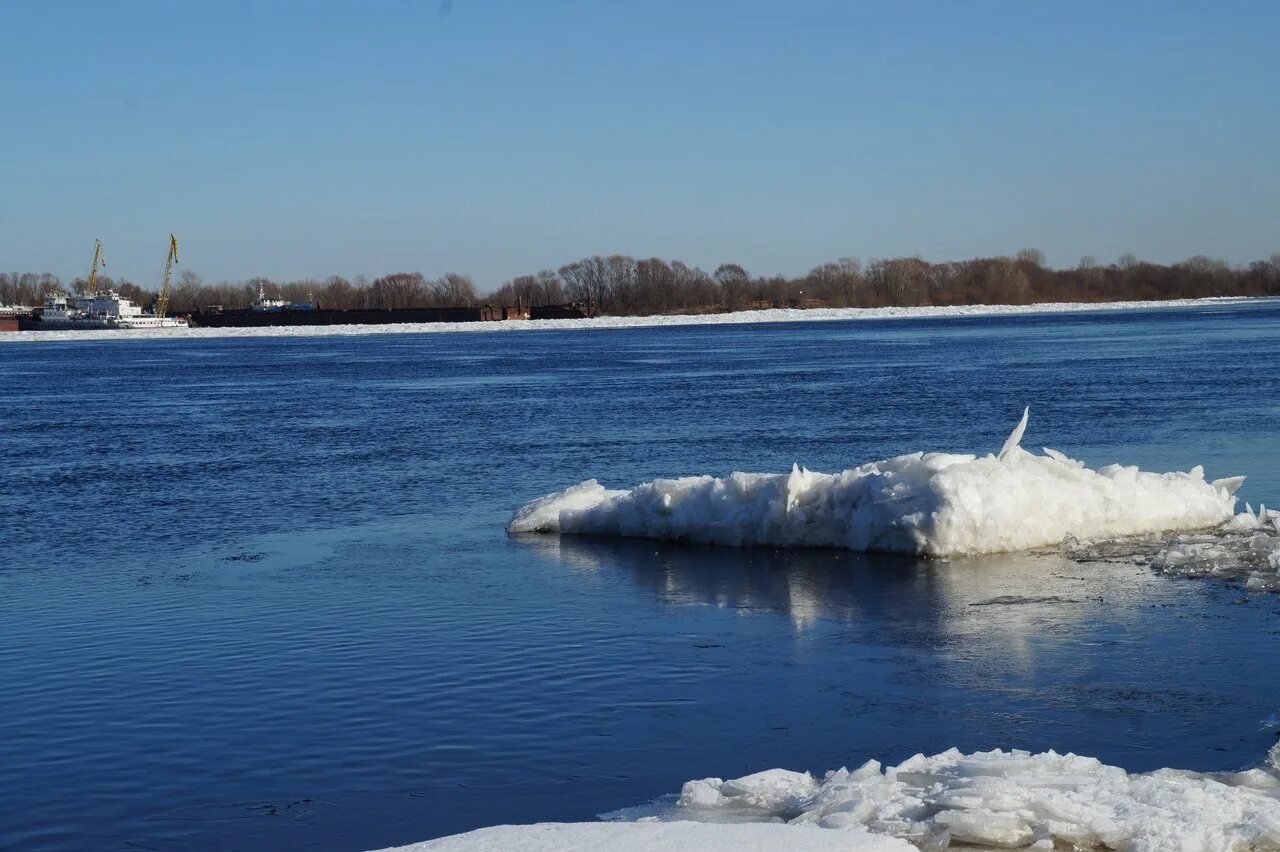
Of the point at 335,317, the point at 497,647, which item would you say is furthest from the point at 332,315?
the point at 497,647

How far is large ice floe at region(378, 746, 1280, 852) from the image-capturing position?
7883 mm

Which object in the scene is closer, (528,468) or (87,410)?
(528,468)

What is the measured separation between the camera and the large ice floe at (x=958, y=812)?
7883 mm

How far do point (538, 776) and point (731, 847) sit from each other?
89.3 inches

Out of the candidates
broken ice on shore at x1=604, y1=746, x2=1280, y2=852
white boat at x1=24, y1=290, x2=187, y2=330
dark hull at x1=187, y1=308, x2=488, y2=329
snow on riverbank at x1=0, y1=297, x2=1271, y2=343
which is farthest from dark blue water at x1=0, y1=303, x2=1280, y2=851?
dark hull at x1=187, y1=308, x2=488, y2=329

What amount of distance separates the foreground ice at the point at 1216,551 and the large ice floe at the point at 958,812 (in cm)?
639

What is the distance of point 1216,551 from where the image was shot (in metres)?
16.0

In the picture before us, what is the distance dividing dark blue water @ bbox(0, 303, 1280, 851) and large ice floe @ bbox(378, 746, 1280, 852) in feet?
2.15

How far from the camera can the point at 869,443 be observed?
93.8 ft

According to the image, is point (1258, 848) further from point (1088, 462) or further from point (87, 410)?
point (87, 410)

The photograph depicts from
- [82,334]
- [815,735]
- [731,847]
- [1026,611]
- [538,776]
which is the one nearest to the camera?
[731,847]

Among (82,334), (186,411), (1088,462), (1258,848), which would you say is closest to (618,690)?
(1258,848)

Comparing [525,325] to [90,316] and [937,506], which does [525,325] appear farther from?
[937,506]

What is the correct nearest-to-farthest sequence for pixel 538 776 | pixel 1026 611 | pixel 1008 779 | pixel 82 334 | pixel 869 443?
1. pixel 1008 779
2. pixel 538 776
3. pixel 1026 611
4. pixel 869 443
5. pixel 82 334
